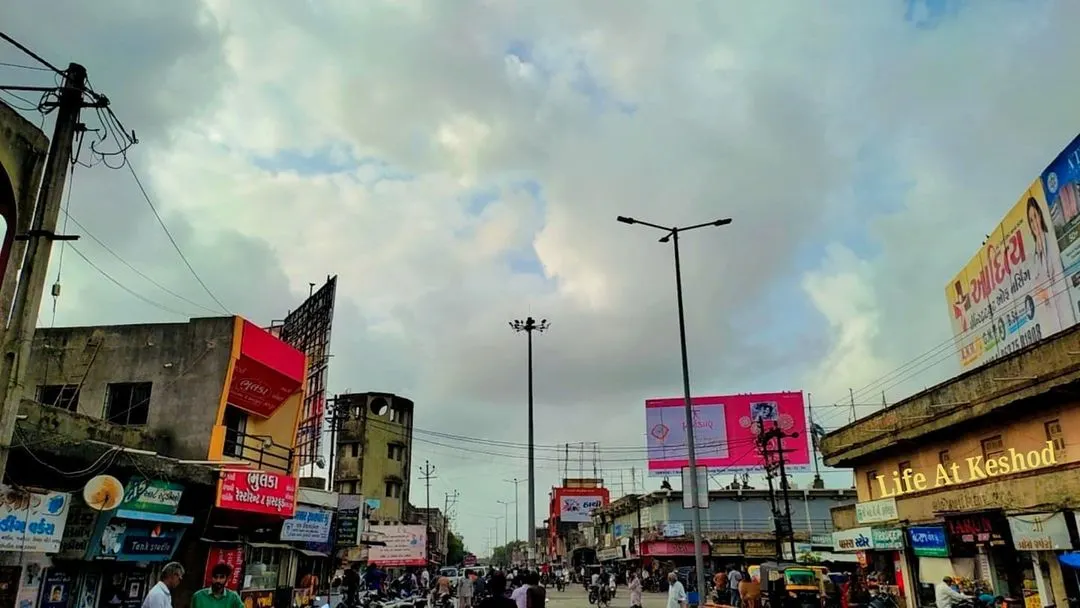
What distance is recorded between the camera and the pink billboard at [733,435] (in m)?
51.8

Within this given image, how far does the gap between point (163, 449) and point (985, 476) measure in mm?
20939

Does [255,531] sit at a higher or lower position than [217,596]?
higher

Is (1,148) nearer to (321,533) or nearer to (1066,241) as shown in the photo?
(321,533)

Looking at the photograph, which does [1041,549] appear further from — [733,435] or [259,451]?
[733,435]

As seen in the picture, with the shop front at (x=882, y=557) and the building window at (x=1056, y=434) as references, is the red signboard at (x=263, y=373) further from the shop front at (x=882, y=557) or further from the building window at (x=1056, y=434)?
the building window at (x=1056, y=434)

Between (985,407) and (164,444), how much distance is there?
20562 millimetres

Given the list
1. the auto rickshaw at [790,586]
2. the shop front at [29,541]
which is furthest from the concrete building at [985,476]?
the shop front at [29,541]

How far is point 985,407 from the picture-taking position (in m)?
18.1

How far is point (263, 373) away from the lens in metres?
21.1

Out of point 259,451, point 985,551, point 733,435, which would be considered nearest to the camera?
point 985,551

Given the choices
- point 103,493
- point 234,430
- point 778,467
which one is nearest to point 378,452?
point 778,467

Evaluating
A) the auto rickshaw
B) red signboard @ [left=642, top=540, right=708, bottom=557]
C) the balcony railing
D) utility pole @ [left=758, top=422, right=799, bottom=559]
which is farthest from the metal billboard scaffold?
red signboard @ [left=642, top=540, right=708, bottom=557]

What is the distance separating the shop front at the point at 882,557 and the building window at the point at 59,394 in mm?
22201

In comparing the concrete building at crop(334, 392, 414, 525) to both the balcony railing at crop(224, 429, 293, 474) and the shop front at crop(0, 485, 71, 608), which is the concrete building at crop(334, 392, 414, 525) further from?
the shop front at crop(0, 485, 71, 608)
